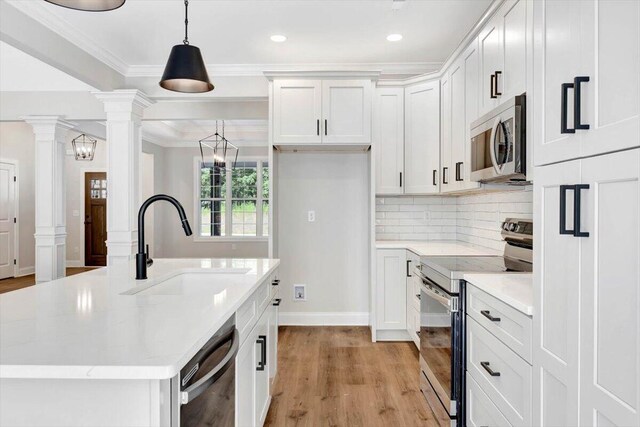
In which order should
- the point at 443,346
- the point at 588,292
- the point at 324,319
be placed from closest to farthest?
the point at 588,292
the point at 443,346
the point at 324,319

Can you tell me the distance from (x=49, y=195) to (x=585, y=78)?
625 cm

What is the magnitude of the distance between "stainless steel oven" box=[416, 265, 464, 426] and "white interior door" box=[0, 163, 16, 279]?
762 cm

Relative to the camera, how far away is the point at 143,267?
1903 mm

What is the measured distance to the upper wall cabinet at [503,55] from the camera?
223 cm

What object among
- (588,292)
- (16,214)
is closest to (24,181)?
Result: (16,214)

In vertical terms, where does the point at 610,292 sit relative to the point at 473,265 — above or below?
above

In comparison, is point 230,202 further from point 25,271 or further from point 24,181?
point 25,271

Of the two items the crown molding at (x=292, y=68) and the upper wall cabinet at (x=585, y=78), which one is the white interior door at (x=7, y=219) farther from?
the upper wall cabinet at (x=585, y=78)

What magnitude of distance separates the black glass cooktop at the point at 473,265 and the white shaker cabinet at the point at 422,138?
3.85 feet

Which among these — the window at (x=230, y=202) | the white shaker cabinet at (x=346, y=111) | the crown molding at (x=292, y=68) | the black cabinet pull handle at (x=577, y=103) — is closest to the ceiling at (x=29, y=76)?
the crown molding at (x=292, y=68)

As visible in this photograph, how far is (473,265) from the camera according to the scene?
250 cm

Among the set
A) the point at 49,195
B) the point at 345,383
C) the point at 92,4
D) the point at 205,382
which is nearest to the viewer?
the point at 205,382

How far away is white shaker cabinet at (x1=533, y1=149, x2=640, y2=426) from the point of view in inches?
39.9

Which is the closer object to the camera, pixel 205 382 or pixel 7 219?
pixel 205 382
